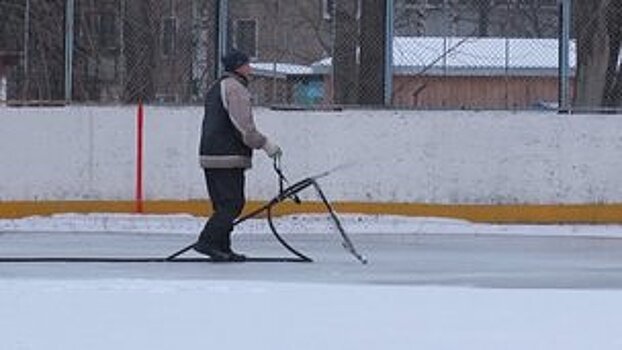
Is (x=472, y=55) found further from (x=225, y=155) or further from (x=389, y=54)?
(x=225, y=155)

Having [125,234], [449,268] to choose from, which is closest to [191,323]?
[449,268]

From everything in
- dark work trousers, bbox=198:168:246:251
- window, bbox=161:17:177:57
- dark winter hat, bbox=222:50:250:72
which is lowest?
dark work trousers, bbox=198:168:246:251

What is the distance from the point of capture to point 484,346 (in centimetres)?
790

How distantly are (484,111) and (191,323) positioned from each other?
9.74 m

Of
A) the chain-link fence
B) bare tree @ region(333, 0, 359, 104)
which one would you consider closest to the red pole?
the chain-link fence

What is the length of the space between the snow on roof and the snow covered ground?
351 cm

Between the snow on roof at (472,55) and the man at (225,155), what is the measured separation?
5817 mm

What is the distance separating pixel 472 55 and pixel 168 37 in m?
3.60

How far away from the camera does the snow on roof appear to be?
713 inches

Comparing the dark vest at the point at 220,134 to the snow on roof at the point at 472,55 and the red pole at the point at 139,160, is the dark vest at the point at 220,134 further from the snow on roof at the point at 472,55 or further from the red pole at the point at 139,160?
the snow on roof at the point at 472,55

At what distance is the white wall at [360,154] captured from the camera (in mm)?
17453

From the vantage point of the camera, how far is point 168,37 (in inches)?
739

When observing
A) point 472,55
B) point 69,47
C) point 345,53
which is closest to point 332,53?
point 345,53

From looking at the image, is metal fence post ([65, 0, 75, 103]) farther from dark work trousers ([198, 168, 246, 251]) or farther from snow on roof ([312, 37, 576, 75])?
dark work trousers ([198, 168, 246, 251])
